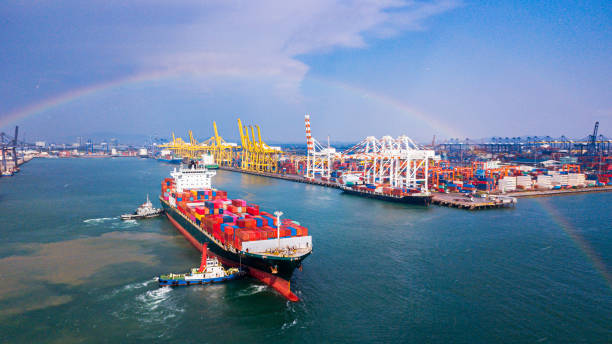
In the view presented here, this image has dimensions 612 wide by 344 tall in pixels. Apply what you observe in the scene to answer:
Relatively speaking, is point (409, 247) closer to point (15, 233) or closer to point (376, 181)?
point (15, 233)

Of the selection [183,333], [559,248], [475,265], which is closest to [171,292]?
[183,333]

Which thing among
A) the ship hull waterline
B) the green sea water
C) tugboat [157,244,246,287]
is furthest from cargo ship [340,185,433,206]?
tugboat [157,244,246,287]

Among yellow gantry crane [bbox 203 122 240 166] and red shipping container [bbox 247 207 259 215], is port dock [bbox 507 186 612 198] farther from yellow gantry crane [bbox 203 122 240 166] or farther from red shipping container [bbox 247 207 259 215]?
yellow gantry crane [bbox 203 122 240 166]

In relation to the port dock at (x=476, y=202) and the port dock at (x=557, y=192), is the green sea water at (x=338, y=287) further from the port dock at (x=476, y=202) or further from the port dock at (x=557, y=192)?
the port dock at (x=557, y=192)

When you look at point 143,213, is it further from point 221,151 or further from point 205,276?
point 221,151

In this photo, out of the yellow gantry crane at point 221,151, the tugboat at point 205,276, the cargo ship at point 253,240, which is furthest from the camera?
the yellow gantry crane at point 221,151

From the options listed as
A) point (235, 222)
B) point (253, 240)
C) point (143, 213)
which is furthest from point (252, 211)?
point (143, 213)

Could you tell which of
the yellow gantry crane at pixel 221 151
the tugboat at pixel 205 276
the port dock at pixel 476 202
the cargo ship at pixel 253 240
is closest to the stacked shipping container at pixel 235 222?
the cargo ship at pixel 253 240
